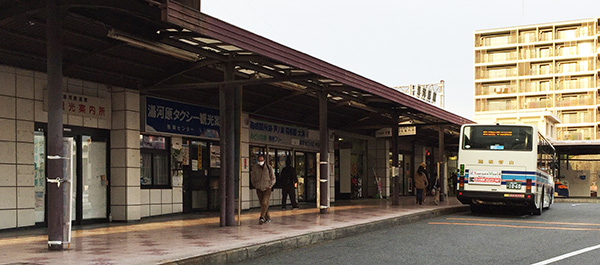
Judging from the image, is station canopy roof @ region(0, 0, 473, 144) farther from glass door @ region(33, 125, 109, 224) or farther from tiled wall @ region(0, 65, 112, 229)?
glass door @ region(33, 125, 109, 224)

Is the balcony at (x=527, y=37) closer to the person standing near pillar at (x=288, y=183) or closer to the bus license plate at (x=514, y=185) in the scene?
the bus license plate at (x=514, y=185)

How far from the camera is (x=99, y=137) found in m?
15.0

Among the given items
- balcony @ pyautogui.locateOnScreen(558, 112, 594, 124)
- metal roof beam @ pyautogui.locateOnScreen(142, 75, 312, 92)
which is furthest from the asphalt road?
balcony @ pyautogui.locateOnScreen(558, 112, 594, 124)

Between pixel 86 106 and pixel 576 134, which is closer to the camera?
pixel 86 106

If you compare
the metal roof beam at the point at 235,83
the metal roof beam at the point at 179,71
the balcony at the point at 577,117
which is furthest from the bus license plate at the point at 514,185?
the balcony at the point at 577,117

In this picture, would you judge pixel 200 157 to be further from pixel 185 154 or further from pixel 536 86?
pixel 536 86

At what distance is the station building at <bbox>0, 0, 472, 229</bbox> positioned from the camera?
11.0 m

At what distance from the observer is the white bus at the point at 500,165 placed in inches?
746

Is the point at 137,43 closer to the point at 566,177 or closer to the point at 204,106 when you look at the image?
the point at 204,106

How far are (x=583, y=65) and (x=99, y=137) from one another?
79263 mm

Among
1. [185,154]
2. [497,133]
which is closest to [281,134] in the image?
[185,154]

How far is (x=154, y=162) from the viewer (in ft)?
54.4

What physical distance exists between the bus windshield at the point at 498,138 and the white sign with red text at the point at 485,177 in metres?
0.77

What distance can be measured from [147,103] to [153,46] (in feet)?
14.6
